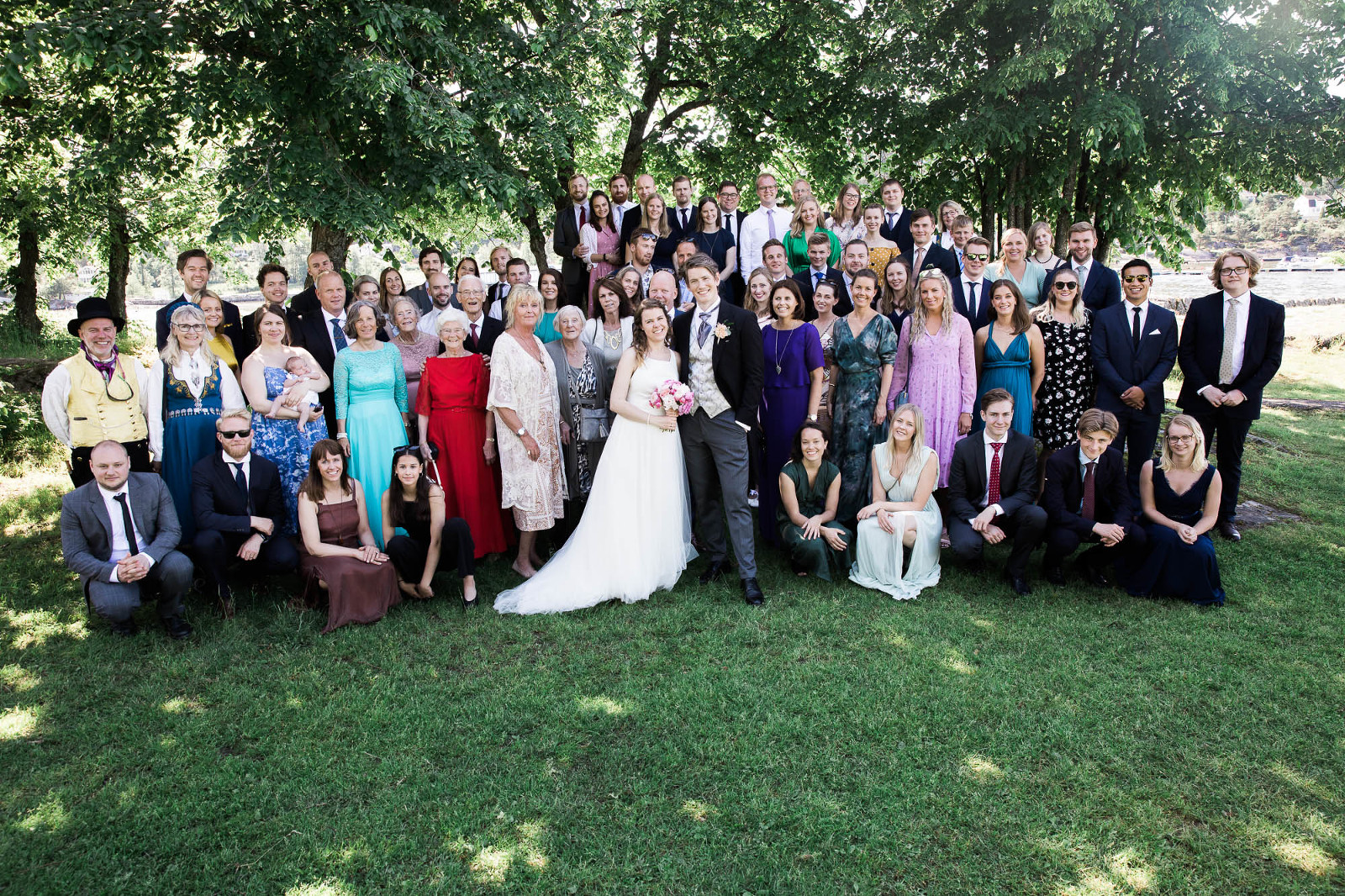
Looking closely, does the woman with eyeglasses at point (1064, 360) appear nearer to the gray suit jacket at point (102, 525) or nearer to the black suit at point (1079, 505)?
the black suit at point (1079, 505)

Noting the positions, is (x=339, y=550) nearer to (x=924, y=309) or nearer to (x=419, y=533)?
(x=419, y=533)

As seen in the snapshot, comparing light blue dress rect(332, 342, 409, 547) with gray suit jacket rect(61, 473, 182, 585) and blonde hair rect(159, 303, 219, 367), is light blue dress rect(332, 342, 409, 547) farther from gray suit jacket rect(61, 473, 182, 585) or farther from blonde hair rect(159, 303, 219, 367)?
gray suit jacket rect(61, 473, 182, 585)

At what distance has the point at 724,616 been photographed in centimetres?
542

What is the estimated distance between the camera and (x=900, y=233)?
8.28 m

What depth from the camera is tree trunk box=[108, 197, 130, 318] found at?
47.4ft

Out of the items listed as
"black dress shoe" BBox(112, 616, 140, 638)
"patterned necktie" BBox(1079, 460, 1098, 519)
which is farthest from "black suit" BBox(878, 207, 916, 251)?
"black dress shoe" BBox(112, 616, 140, 638)

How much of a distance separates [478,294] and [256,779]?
4399 millimetres

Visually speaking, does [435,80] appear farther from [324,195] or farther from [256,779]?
[256,779]

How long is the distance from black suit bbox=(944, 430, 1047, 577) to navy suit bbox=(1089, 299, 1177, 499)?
110cm

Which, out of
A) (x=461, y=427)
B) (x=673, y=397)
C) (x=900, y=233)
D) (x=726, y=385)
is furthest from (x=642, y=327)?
(x=900, y=233)

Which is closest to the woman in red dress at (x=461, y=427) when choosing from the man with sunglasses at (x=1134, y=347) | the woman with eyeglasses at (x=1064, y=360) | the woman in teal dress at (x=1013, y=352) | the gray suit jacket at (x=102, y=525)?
the gray suit jacket at (x=102, y=525)

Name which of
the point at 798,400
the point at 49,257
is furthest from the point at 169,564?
the point at 49,257

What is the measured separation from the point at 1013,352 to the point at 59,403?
6.80 metres

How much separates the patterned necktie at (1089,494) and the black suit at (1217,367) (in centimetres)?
140
